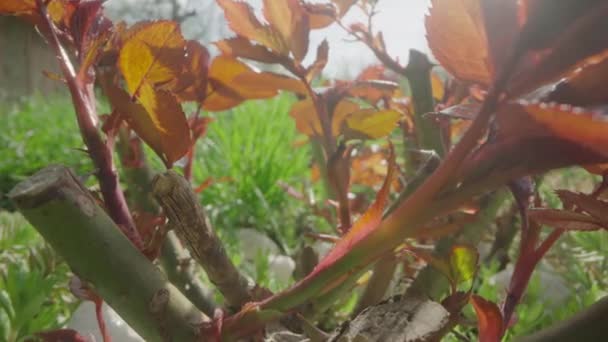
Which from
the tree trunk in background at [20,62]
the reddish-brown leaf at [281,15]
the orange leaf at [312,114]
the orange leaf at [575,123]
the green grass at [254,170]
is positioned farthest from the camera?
the tree trunk in background at [20,62]

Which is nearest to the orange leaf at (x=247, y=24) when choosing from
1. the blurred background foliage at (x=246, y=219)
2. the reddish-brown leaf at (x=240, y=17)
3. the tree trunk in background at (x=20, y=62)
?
the reddish-brown leaf at (x=240, y=17)

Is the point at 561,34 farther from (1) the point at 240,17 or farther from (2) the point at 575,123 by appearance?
(1) the point at 240,17

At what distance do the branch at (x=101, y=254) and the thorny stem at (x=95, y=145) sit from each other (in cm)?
4

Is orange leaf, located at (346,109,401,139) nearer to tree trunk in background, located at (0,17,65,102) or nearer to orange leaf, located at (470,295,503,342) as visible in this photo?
orange leaf, located at (470,295,503,342)

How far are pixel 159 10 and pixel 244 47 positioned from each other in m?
4.83

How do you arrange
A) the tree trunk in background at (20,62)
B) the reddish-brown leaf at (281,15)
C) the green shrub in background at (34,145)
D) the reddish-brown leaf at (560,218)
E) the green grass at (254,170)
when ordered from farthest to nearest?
the tree trunk in background at (20,62), the green shrub in background at (34,145), the green grass at (254,170), the reddish-brown leaf at (281,15), the reddish-brown leaf at (560,218)

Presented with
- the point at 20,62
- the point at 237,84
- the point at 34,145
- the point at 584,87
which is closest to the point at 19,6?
the point at 237,84

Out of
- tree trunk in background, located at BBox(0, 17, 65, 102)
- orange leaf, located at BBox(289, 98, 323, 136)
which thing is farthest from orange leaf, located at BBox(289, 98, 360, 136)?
tree trunk in background, located at BBox(0, 17, 65, 102)

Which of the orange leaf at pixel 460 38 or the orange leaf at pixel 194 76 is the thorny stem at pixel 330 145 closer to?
the orange leaf at pixel 194 76

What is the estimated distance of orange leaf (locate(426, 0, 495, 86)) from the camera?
0.24 metres

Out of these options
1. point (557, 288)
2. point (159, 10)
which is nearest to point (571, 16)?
point (557, 288)

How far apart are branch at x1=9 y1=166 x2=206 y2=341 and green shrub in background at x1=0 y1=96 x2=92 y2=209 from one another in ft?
5.62

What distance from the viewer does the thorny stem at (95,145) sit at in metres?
0.33

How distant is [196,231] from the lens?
1.04 ft
